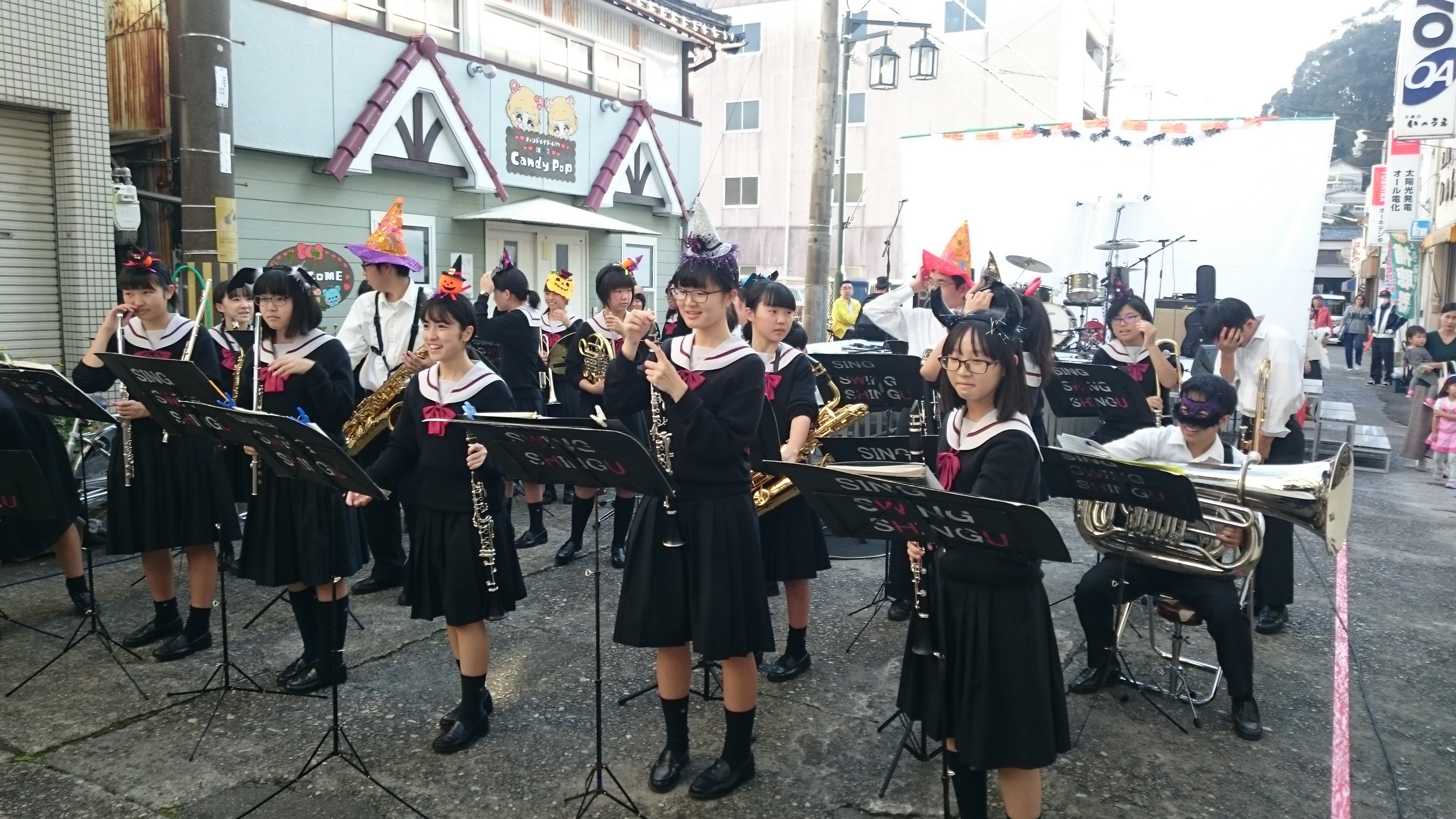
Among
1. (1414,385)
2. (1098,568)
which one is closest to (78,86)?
(1098,568)

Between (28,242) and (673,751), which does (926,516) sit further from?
(28,242)

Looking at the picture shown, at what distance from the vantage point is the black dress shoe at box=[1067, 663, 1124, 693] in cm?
480

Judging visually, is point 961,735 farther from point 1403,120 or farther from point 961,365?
point 1403,120

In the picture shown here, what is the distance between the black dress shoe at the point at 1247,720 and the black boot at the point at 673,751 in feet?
8.41

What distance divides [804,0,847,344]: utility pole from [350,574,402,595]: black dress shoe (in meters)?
6.56

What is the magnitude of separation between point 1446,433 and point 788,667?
30.6ft

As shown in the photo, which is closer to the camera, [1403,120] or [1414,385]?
[1403,120]

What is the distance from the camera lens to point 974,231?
1598cm

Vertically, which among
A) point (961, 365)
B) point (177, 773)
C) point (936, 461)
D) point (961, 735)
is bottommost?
point (177, 773)

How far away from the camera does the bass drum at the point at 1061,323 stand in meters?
12.3

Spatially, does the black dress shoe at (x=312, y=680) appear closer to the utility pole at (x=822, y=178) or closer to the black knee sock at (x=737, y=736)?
the black knee sock at (x=737, y=736)

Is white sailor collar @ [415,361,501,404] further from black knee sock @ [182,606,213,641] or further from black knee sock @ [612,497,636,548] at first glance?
black knee sock @ [612,497,636,548]

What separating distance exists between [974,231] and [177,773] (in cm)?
1431

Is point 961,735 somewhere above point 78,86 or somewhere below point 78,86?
below
